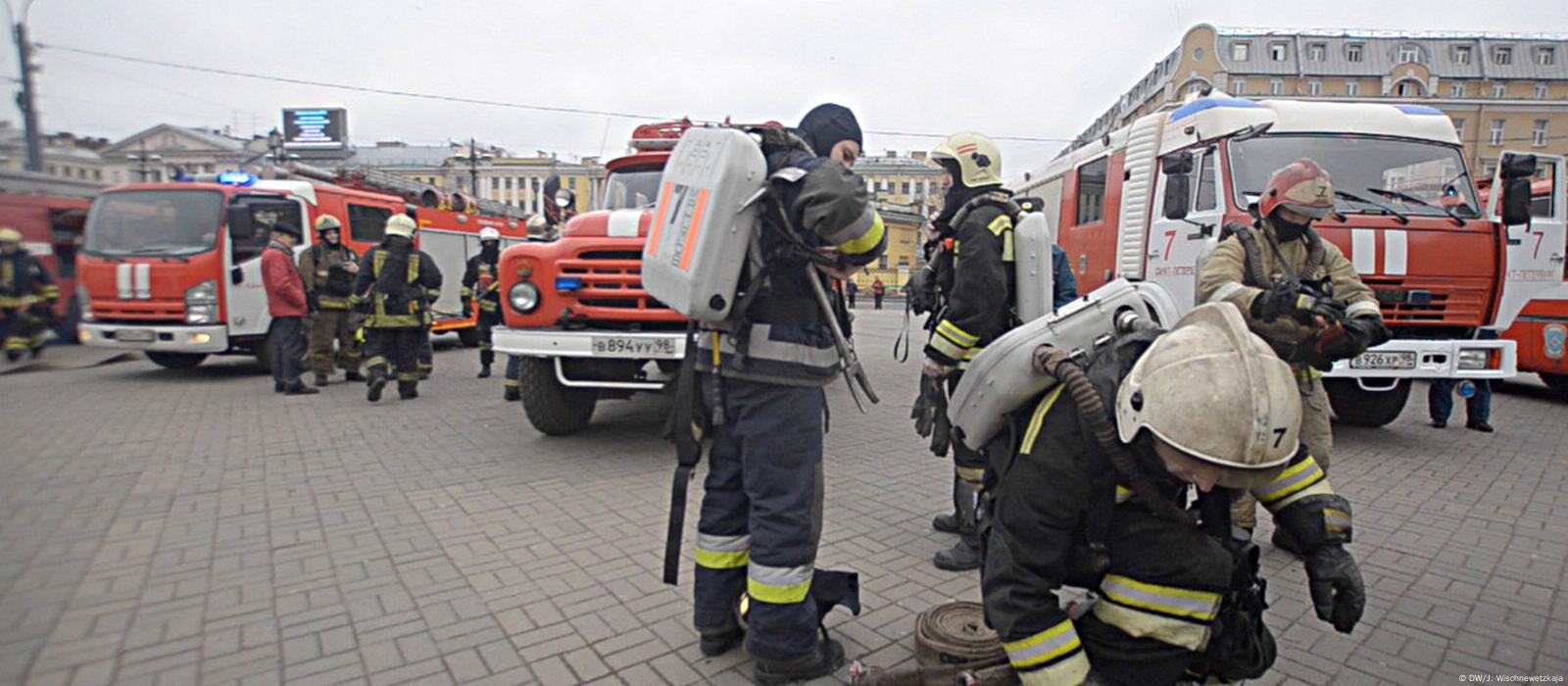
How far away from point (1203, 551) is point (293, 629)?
3290mm

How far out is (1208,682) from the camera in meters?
2.06

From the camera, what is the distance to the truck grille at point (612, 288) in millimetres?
5477

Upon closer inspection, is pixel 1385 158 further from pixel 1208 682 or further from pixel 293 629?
pixel 293 629

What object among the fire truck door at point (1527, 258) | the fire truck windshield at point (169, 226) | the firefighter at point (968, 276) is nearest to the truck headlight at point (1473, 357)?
the fire truck door at point (1527, 258)

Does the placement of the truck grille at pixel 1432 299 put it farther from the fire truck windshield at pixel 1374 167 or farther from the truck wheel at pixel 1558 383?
the truck wheel at pixel 1558 383

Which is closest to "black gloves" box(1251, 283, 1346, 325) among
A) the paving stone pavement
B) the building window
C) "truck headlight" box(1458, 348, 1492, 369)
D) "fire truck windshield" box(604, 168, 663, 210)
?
the paving stone pavement

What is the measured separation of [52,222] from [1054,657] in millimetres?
3171

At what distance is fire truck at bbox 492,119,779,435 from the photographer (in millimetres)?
5340

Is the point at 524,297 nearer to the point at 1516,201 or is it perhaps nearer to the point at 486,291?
the point at 486,291

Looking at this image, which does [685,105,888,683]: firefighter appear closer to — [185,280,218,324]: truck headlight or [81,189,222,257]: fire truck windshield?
[185,280,218,324]: truck headlight

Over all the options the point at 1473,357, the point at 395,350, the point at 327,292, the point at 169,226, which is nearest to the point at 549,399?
the point at 395,350

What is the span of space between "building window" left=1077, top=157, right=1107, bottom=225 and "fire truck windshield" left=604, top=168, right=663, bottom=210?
17.2 ft

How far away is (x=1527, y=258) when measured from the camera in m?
6.39

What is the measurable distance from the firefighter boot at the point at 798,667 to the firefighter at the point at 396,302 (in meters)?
6.57
